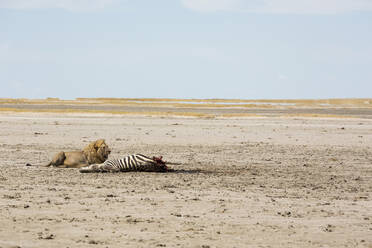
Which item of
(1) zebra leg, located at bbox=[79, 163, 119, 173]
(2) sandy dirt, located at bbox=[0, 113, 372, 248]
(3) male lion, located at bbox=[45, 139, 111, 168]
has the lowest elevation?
(2) sandy dirt, located at bbox=[0, 113, 372, 248]

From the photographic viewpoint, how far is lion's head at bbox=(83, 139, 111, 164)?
14.2 meters

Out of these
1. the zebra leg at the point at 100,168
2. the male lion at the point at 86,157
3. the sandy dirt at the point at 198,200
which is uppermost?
the male lion at the point at 86,157

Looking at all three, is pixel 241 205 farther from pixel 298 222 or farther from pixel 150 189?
pixel 150 189

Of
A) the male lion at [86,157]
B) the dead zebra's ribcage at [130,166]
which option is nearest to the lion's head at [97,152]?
the male lion at [86,157]

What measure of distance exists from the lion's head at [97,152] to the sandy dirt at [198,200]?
0.52 meters

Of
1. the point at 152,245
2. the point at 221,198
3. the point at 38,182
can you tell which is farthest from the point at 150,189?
the point at 152,245

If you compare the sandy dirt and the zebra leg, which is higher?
the zebra leg

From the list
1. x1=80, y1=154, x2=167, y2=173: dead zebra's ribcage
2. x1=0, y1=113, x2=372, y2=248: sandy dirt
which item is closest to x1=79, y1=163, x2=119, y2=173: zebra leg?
x1=80, y1=154, x2=167, y2=173: dead zebra's ribcage

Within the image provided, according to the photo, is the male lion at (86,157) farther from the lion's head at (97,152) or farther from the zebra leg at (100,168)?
the zebra leg at (100,168)

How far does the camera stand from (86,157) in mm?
14586

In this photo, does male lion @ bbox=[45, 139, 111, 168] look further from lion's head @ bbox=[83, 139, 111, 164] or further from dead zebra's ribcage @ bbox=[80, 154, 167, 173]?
dead zebra's ribcage @ bbox=[80, 154, 167, 173]

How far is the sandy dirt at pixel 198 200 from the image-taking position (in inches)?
311

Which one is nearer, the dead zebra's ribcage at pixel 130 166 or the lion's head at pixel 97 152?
the dead zebra's ribcage at pixel 130 166

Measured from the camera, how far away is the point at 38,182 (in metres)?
12.2
